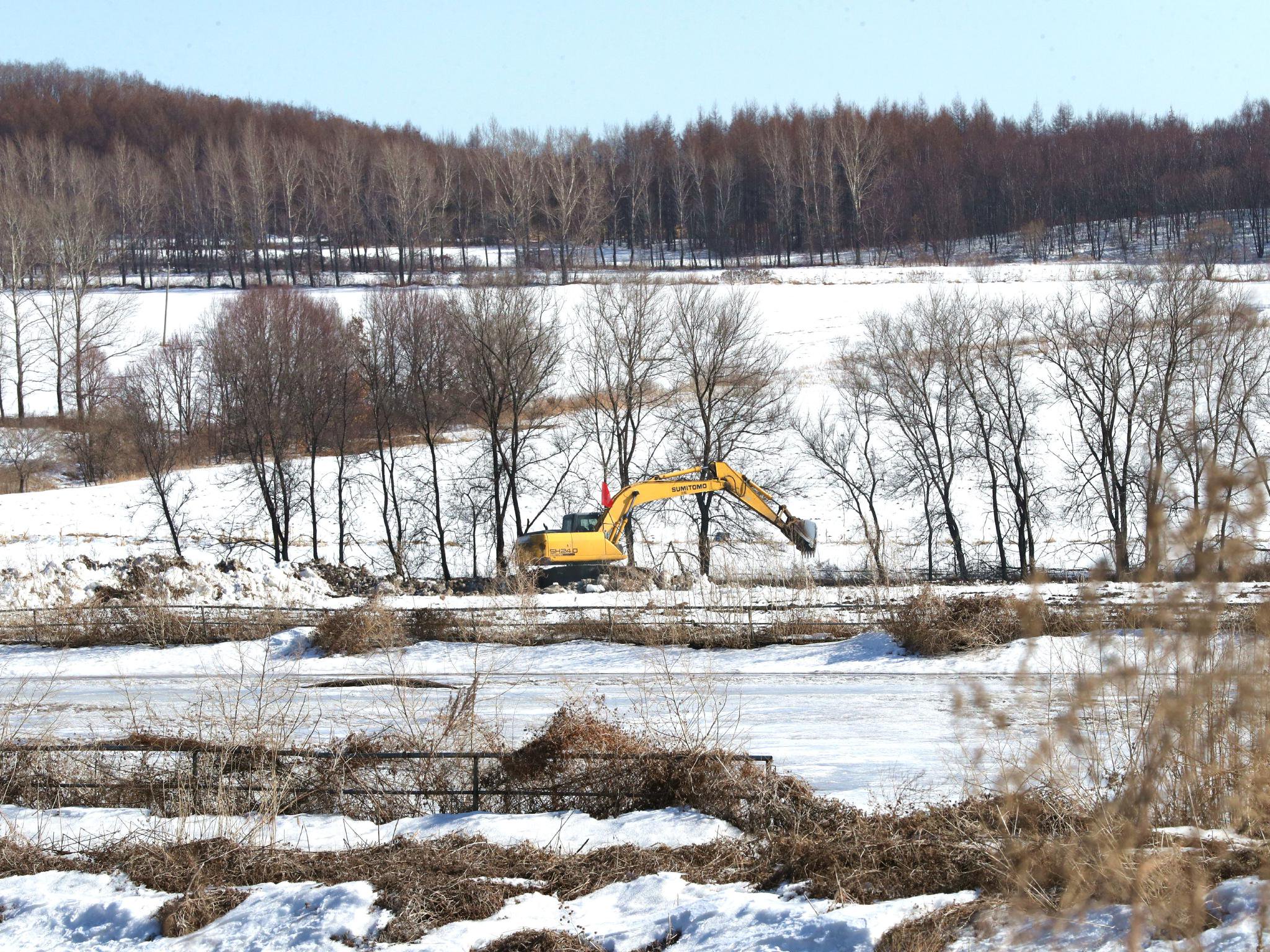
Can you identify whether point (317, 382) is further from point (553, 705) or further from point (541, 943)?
point (541, 943)

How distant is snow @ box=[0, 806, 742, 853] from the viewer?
827 centimetres

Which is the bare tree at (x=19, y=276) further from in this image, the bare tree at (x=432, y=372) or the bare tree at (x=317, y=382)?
the bare tree at (x=432, y=372)

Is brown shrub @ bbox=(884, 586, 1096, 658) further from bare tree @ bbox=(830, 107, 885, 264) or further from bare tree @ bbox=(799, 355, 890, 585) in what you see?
bare tree @ bbox=(830, 107, 885, 264)

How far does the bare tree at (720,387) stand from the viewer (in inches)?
1414

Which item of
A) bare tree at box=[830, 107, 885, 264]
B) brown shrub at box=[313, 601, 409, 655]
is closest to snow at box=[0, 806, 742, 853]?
brown shrub at box=[313, 601, 409, 655]

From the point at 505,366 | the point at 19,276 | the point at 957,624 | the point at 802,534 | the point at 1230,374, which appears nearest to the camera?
the point at 957,624

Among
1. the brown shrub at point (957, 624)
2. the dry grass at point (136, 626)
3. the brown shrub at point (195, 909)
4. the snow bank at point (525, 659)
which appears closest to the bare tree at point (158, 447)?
the dry grass at point (136, 626)

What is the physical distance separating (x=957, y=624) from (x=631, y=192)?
8484cm

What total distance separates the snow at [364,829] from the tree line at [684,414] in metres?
22.1

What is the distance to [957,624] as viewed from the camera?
16.8 metres

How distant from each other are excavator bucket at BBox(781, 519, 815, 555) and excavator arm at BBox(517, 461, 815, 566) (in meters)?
0.02

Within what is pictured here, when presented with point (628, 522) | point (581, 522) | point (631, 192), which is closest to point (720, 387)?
point (628, 522)

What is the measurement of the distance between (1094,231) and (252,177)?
2931 inches

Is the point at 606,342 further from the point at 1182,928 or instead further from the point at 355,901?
the point at 1182,928
